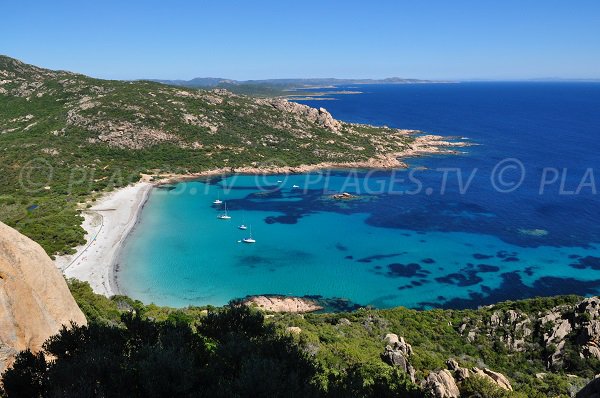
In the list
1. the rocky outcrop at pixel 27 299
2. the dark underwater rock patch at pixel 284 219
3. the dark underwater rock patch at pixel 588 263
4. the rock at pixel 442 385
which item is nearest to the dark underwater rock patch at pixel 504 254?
the dark underwater rock patch at pixel 588 263

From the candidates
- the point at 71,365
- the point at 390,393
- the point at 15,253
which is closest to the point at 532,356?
the point at 390,393

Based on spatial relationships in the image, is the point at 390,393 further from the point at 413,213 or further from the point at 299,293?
the point at 413,213

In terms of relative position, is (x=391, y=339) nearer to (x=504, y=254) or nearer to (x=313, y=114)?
(x=504, y=254)

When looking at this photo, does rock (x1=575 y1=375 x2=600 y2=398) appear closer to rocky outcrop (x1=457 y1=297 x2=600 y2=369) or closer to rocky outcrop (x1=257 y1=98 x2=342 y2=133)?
rocky outcrop (x1=457 y1=297 x2=600 y2=369)

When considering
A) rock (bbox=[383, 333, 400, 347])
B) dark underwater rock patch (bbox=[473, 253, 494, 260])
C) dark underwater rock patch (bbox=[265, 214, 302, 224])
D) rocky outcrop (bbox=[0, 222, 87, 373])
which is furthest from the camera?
dark underwater rock patch (bbox=[265, 214, 302, 224])

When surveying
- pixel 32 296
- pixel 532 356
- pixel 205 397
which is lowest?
pixel 532 356

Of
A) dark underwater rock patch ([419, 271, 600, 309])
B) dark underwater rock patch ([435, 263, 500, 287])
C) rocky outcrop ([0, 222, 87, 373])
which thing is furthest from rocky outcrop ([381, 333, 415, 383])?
dark underwater rock patch ([435, 263, 500, 287])
